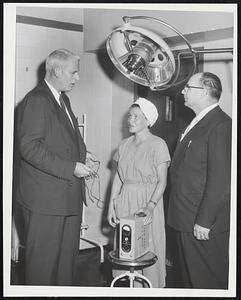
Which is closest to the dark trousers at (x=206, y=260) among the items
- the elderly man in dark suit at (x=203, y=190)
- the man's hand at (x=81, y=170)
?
the elderly man in dark suit at (x=203, y=190)

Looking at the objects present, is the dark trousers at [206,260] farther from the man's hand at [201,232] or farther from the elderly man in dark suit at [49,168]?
the elderly man in dark suit at [49,168]

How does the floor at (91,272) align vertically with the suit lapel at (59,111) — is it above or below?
below

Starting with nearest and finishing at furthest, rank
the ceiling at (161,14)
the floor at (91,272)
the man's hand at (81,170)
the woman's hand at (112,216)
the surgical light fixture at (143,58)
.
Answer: the surgical light fixture at (143,58), the ceiling at (161,14), the man's hand at (81,170), the floor at (91,272), the woman's hand at (112,216)

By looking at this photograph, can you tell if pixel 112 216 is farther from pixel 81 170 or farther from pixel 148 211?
pixel 81 170

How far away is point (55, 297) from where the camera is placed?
1.83 meters

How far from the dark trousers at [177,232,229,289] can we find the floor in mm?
311

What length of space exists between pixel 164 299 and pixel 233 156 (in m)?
0.69

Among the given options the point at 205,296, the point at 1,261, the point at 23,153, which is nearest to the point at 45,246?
the point at 1,261

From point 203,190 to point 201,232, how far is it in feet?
0.61

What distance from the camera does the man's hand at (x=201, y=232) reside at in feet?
5.98

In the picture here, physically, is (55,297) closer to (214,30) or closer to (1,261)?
(1,261)

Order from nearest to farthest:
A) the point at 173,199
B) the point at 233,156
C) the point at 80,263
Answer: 1. the point at 233,156
2. the point at 173,199
3. the point at 80,263

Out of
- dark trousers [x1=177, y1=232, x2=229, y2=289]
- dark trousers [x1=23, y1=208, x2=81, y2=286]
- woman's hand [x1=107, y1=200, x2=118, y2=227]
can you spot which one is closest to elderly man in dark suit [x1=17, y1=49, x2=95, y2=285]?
dark trousers [x1=23, y1=208, x2=81, y2=286]

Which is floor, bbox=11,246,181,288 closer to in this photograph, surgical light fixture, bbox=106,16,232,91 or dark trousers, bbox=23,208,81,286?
dark trousers, bbox=23,208,81,286
